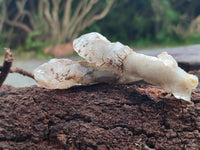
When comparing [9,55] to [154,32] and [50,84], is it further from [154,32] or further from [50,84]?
[154,32]

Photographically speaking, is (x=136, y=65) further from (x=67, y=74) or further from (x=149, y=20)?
(x=149, y=20)

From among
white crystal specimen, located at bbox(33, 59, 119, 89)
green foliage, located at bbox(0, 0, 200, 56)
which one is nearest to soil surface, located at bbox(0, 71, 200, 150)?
white crystal specimen, located at bbox(33, 59, 119, 89)

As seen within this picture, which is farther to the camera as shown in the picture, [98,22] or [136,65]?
[98,22]

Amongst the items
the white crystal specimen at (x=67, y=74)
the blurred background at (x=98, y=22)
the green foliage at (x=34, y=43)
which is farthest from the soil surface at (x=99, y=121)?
the green foliage at (x=34, y=43)

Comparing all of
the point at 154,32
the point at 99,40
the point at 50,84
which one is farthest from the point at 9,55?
the point at 154,32

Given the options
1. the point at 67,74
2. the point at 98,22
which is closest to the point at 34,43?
the point at 98,22

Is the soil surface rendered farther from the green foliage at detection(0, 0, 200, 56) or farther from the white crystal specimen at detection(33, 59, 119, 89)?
the green foliage at detection(0, 0, 200, 56)
